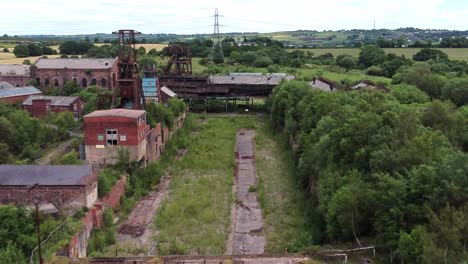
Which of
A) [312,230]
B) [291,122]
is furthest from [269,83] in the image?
[312,230]

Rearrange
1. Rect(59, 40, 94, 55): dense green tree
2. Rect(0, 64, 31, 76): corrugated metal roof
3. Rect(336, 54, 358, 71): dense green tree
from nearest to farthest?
Rect(0, 64, 31, 76): corrugated metal roof < Rect(336, 54, 358, 71): dense green tree < Rect(59, 40, 94, 55): dense green tree

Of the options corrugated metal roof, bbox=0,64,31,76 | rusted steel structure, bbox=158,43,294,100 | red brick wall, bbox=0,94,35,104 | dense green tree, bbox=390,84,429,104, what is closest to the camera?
dense green tree, bbox=390,84,429,104

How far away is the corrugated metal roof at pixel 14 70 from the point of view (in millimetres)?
57175

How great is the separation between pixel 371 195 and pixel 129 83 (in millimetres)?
20776

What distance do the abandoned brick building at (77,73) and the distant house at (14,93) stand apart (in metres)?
7.01

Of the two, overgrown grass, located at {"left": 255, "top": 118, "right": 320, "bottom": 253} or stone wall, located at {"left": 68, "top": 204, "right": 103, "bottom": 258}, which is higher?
stone wall, located at {"left": 68, "top": 204, "right": 103, "bottom": 258}

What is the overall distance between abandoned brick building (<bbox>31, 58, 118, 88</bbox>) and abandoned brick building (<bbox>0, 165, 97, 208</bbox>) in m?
35.3

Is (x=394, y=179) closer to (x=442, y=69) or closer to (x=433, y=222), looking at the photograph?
(x=433, y=222)

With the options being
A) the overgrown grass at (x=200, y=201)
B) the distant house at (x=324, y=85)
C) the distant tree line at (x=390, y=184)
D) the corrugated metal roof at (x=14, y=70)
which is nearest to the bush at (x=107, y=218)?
the overgrown grass at (x=200, y=201)

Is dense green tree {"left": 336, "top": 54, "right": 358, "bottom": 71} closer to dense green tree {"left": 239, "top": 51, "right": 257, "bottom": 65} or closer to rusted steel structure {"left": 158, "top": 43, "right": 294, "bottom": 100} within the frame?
dense green tree {"left": 239, "top": 51, "right": 257, "bottom": 65}

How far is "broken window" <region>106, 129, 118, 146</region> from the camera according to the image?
2622cm

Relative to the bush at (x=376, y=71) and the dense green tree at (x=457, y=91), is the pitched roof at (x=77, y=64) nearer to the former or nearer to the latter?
the dense green tree at (x=457, y=91)

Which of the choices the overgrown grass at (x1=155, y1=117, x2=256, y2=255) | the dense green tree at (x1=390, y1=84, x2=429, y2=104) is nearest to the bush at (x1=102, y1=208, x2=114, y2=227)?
the overgrown grass at (x1=155, y1=117, x2=256, y2=255)

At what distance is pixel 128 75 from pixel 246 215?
14882 mm
